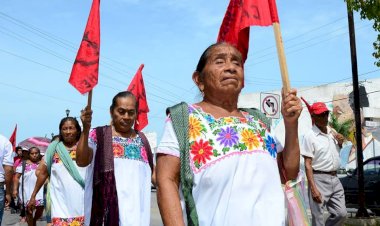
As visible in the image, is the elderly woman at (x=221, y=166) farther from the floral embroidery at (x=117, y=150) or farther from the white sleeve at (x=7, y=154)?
the white sleeve at (x=7, y=154)


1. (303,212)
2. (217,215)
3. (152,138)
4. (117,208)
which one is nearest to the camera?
(217,215)

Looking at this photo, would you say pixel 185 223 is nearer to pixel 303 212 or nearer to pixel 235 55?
pixel 303 212

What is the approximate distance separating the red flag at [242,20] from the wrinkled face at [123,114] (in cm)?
197

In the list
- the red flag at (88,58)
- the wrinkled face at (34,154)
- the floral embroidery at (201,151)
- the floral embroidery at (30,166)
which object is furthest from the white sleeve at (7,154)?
the floral embroidery at (201,151)

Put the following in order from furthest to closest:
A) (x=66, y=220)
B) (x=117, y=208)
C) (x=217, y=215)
→ (x=66, y=220) → (x=117, y=208) → (x=217, y=215)

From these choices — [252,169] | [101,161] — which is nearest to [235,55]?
[252,169]

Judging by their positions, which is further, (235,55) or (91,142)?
(91,142)

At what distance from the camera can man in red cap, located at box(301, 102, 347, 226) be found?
26.1 ft

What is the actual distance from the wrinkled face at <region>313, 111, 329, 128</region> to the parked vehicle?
6929mm

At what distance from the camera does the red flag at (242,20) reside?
11.6 feet

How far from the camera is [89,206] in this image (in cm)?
→ 512

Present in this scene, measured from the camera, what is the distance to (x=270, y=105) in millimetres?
11633

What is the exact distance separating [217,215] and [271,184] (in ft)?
1.01

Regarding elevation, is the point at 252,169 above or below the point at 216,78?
below
